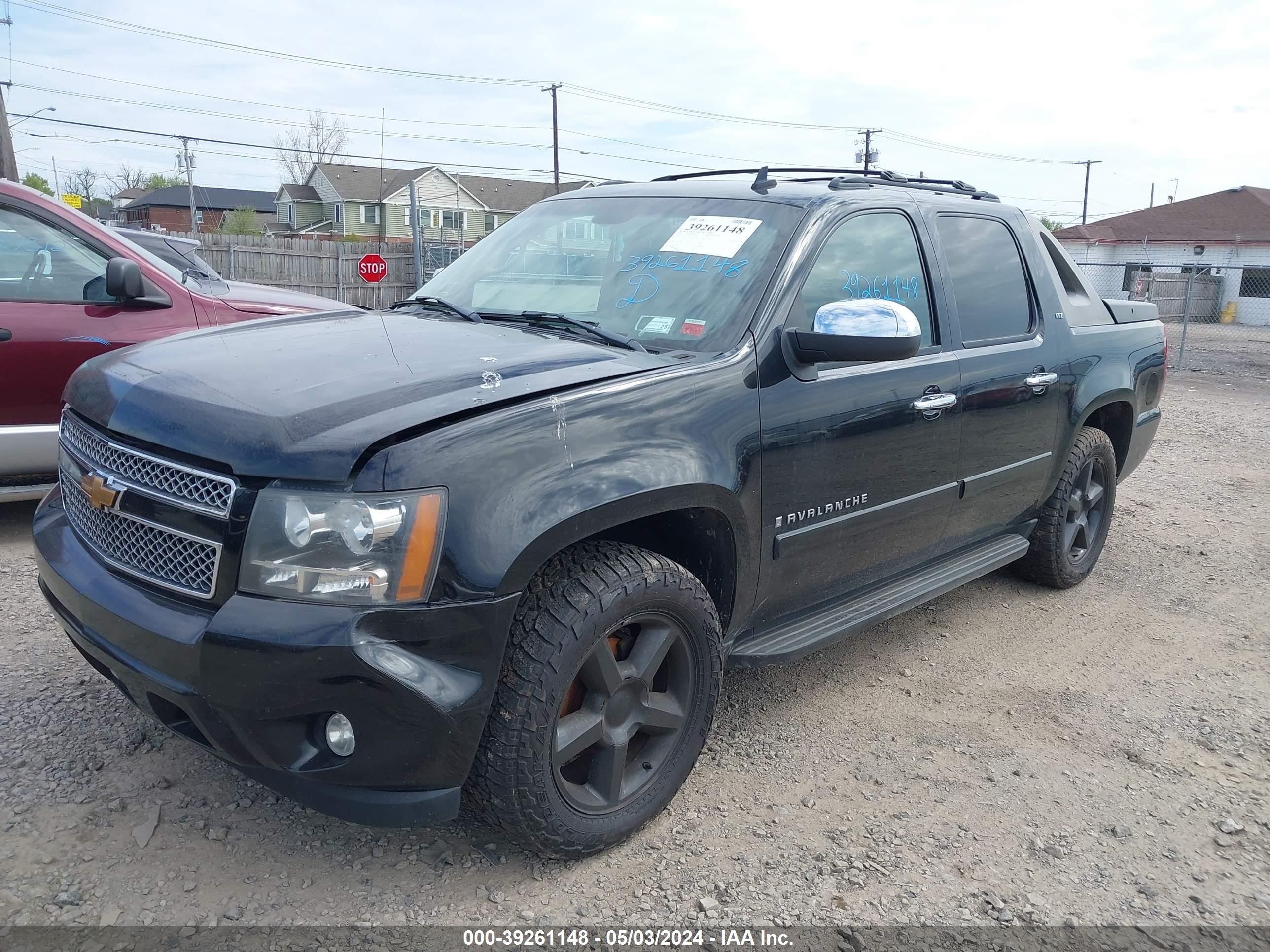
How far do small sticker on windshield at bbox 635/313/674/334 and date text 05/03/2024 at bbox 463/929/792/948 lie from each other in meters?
1.72

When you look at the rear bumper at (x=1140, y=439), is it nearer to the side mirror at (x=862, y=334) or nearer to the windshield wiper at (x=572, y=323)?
the side mirror at (x=862, y=334)

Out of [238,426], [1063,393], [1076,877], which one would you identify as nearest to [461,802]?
[238,426]

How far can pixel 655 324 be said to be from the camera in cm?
314

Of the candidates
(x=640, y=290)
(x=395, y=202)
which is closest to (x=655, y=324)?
(x=640, y=290)

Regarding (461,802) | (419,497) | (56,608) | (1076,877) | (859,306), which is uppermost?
(859,306)

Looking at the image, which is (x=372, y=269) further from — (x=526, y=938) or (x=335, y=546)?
(x=526, y=938)

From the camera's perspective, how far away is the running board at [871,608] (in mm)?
3141

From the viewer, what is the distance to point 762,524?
2.99 meters

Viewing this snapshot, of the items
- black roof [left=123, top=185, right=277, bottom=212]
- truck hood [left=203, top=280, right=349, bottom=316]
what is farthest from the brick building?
truck hood [left=203, top=280, right=349, bottom=316]

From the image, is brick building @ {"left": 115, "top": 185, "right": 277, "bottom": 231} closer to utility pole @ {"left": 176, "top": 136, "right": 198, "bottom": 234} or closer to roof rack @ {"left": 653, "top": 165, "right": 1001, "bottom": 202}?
utility pole @ {"left": 176, "top": 136, "right": 198, "bottom": 234}

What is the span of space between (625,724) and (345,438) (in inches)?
43.9

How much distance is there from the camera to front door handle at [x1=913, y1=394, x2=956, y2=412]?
139 inches

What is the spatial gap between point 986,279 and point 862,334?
60.5 inches

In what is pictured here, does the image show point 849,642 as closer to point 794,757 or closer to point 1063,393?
point 794,757
